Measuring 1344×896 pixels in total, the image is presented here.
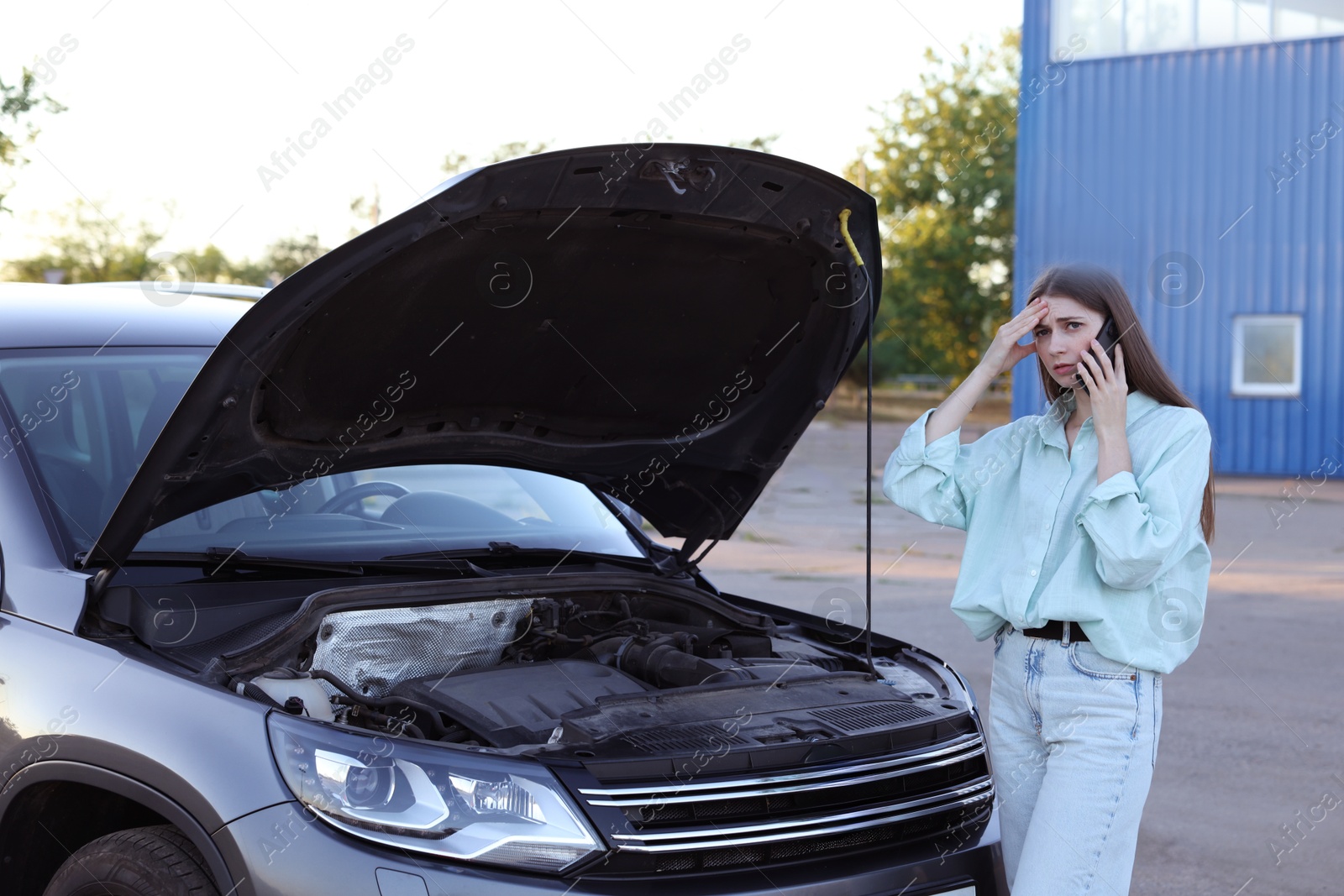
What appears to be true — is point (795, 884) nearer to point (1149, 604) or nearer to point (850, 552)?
point (1149, 604)

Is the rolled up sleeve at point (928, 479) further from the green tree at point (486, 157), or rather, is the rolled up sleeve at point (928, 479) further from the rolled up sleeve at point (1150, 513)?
the green tree at point (486, 157)

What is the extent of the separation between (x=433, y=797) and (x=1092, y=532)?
1.35 meters

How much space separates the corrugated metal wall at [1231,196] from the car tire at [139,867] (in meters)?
15.8

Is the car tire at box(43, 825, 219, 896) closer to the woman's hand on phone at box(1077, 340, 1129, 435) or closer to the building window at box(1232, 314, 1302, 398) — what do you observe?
the woman's hand on phone at box(1077, 340, 1129, 435)

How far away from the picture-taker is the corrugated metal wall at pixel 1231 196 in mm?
17109

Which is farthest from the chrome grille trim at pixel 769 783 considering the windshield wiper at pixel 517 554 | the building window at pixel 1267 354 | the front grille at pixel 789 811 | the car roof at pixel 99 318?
the building window at pixel 1267 354

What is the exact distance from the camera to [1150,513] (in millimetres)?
2365

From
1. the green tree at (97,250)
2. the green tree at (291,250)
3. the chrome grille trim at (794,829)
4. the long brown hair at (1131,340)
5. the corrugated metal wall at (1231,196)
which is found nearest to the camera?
the chrome grille trim at (794,829)

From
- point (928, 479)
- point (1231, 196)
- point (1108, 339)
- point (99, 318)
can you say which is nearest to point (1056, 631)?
point (928, 479)

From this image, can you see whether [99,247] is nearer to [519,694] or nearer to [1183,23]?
[1183,23]

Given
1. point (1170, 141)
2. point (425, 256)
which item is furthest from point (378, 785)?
point (1170, 141)

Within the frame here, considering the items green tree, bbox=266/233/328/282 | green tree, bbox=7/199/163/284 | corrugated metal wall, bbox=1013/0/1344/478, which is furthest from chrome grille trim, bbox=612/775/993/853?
green tree, bbox=266/233/328/282

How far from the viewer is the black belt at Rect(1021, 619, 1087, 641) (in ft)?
8.18

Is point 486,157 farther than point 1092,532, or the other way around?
point 486,157
